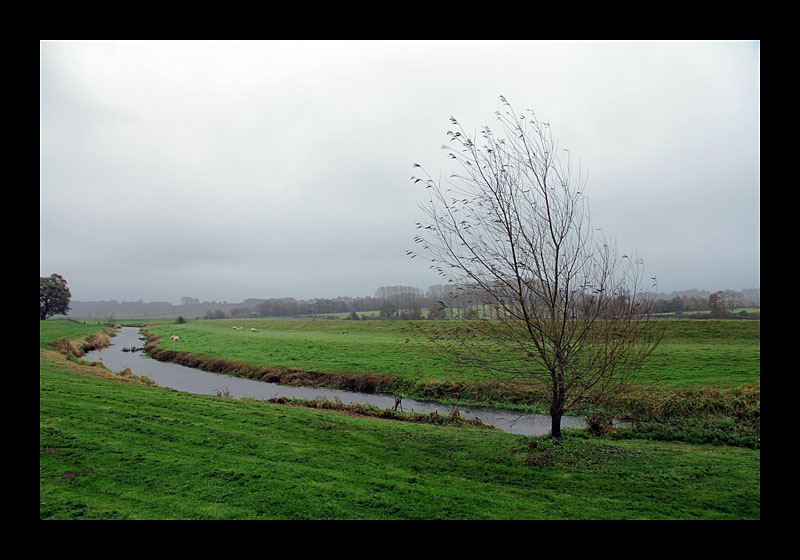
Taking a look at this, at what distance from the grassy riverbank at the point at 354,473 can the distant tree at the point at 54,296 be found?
27064 millimetres

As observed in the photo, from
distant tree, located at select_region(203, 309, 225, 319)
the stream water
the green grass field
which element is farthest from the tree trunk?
distant tree, located at select_region(203, 309, 225, 319)

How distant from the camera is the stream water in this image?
13.2m

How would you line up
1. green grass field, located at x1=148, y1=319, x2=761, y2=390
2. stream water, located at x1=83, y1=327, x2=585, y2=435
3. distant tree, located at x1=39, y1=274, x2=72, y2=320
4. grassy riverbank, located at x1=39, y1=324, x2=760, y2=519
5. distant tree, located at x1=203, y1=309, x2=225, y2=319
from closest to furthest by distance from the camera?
grassy riverbank, located at x1=39, y1=324, x2=760, y2=519 → stream water, located at x1=83, y1=327, x2=585, y2=435 → green grass field, located at x1=148, y1=319, x2=761, y2=390 → distant tree, located at x1=39, y1=274, x2=72, y2=320 → distant tree, located at x1=203, y1=309, x2=225, y2=319

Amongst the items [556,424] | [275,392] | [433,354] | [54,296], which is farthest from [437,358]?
[54,296]

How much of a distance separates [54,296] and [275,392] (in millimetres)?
24065

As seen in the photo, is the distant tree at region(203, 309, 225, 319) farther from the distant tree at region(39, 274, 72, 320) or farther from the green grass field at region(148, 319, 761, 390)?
the distant tree at region(39, 274, 72, 320)

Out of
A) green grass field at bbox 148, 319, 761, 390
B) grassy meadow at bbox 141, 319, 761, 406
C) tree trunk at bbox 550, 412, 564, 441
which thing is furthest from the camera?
green grass field at bbox 148, 319, 761, 390

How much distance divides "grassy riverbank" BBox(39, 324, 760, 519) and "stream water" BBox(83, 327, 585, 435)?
225 cm

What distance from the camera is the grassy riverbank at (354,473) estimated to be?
532cm

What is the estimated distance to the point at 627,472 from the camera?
6.79 metres

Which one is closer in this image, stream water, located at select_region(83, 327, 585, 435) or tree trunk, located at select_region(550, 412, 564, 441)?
tree trunk, located at select_region(550, 412, 564, 441)

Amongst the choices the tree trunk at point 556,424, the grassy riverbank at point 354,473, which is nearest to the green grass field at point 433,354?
the tree trunk at point 556,424
